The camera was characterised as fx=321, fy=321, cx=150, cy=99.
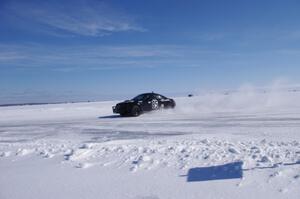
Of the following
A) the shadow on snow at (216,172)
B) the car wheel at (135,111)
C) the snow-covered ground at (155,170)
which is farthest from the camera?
the car wheel at (135,111)

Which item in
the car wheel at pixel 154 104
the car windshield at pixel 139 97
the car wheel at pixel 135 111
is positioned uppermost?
Answer: the car windshield at pixel 139 97

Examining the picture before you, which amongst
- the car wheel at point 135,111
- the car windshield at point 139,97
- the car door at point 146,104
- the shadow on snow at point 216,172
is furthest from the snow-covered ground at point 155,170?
the car windshield at point 139,97

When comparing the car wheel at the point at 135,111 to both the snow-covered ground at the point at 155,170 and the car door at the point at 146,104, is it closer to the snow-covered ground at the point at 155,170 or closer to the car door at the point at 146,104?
the car door at the point at 146,104

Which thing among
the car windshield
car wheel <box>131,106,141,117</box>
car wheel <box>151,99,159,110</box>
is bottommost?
car wheel <box>131,106,141,117</box>

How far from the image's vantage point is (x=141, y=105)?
18.8 meters

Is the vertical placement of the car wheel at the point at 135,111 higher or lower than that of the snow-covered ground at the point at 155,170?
higher

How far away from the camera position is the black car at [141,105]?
18.5 meters

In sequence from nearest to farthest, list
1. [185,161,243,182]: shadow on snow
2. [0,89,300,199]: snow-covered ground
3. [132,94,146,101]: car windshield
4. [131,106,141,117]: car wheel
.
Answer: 1. [0,89,300,199]: snow-covered ground
2. [185,161,243,182]: shadow on snow
3. [131,106,141,117]: car wheel
4. [132,94,146,101]: car windshield

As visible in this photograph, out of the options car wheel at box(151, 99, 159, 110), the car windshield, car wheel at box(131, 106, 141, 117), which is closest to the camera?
car wheel at box(131, 106, 141, 117)

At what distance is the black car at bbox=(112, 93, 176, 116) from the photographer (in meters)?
18.5

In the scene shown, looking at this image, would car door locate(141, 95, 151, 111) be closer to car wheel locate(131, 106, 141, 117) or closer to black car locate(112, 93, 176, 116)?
black car locate(112, 93, 176, 116)

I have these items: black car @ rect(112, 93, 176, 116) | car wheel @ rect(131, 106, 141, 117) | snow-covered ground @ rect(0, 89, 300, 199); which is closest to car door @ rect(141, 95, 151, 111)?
black car @ rect(112, 93, 176, 116)

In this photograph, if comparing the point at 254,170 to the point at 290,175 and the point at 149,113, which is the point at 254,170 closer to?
the point at 290,175

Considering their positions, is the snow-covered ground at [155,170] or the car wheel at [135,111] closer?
the snow-covered ground at [155,170]
